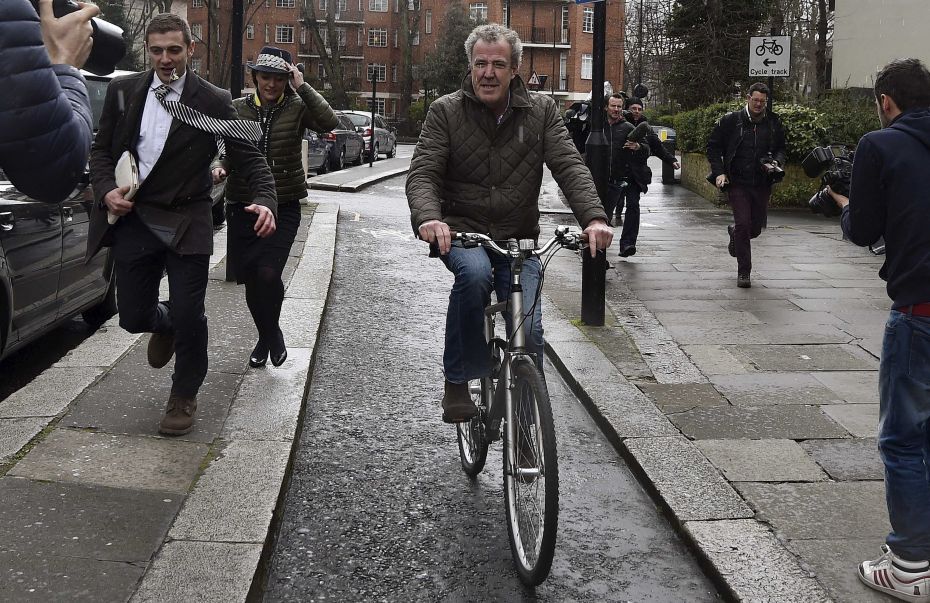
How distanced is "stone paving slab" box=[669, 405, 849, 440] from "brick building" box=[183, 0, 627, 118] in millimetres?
71509

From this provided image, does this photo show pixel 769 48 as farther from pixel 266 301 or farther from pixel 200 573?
pixel 200 573

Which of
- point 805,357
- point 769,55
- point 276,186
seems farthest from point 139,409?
point 769,55

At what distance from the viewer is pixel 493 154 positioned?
4.76 m

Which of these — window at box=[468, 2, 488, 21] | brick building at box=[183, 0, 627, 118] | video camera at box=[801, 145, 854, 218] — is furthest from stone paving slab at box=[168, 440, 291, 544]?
window at box=[468, 2, 488, 21]

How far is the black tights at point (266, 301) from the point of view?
21.2ft

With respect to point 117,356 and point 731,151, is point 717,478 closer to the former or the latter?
point 117,356

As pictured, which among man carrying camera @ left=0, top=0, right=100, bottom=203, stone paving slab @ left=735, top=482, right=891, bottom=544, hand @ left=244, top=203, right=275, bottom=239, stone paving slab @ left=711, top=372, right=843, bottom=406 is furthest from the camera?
stone paving slab @ left=711, top=372, right=843, bottom=406

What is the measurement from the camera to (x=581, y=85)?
3268 inches

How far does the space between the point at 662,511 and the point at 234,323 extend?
4.10 metres

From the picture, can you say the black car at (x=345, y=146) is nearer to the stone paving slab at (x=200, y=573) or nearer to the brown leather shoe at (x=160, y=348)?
the brown leather shoe at (x=160, y=348)

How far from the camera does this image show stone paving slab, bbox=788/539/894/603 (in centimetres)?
371

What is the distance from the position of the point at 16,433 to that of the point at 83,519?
3.65 ft

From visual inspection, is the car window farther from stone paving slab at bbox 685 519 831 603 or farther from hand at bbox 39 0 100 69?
hand at bbox 39 0 100 69

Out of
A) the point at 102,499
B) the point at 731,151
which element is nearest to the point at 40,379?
the point at 102,499
